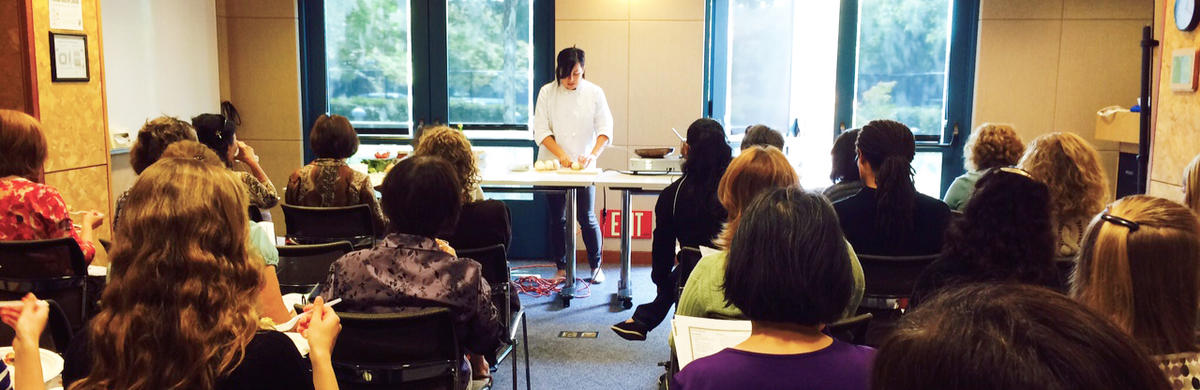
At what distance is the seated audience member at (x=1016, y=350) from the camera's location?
551mm

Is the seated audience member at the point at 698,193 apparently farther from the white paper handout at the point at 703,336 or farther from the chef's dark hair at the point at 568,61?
the chef's dark hair at the point at 568,61

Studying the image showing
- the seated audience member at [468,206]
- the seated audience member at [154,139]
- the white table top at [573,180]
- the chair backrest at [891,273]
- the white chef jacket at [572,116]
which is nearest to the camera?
the chair backrest at [891,273]

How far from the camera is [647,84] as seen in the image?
6.05m

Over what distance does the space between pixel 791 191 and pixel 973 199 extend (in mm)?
979

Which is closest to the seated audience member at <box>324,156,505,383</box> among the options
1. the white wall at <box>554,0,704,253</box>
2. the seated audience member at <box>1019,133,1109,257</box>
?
the seated audience member at <box>1019,133,1109,257</box>

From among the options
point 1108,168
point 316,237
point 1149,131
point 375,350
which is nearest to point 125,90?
point 316,237

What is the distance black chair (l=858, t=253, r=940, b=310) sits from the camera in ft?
8.41

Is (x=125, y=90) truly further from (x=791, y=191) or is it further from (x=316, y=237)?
(x=791, y=191)

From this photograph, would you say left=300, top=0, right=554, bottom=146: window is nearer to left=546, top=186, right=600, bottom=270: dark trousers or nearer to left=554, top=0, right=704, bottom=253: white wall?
left=554, top=0, right=704, bottom=253: white wall

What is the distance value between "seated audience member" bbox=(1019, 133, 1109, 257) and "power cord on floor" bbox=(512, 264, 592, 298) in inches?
109

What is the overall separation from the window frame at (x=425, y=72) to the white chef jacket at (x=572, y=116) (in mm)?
530

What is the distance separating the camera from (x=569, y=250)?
509cm

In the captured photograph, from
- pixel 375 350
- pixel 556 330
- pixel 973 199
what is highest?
pixel 973 199

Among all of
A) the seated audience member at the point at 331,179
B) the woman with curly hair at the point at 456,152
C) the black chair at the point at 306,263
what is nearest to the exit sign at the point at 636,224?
the seated audience member at the point at 331,179
